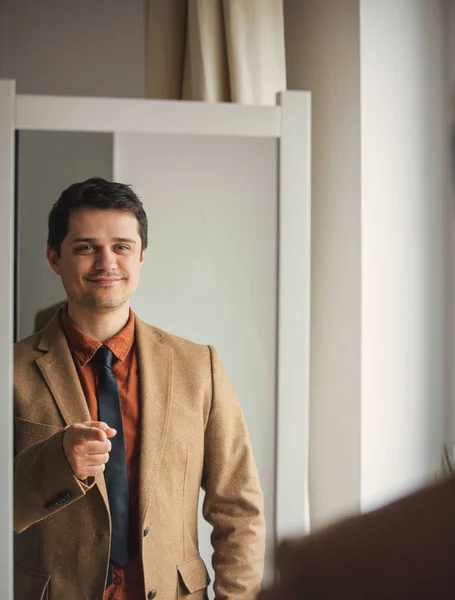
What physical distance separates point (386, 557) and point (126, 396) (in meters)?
1.12

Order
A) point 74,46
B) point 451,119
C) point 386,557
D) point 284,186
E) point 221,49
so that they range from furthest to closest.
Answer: point 74,46
point 451,119
point 221,49
point 284,186
point 386,557

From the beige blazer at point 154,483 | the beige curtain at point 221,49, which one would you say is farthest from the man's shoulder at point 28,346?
the beige curtain at point 221,49

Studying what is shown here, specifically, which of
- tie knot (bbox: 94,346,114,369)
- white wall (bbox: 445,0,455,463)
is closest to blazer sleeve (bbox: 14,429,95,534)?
tie knot (bbox: 94,346,114,369)

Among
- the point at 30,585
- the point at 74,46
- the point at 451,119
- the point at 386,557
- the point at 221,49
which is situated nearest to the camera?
the point at 386,557

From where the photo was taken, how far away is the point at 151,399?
1.33 m

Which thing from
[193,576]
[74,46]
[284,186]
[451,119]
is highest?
[74,46]

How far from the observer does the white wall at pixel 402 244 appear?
1.63m

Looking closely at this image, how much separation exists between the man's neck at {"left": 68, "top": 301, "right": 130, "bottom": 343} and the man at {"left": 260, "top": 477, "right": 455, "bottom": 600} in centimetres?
111

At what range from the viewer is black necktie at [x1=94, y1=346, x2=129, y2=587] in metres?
1.28

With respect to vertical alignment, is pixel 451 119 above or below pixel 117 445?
above

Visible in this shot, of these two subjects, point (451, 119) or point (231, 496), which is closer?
point (231, 496)

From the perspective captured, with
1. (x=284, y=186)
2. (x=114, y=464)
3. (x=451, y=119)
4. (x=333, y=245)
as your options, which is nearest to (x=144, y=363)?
(x=114, y=464)

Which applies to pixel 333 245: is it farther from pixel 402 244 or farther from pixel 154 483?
pixel 154 483

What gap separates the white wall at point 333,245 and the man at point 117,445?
14.8 inches
